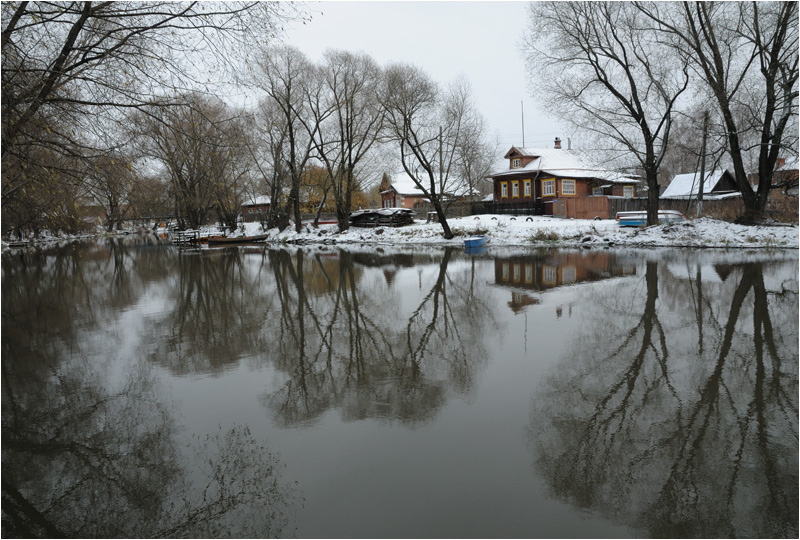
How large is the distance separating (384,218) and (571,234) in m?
19.4

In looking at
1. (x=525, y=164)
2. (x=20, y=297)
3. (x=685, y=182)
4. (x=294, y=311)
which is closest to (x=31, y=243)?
(x=20, y=297)

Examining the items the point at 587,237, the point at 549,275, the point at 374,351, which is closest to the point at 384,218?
the point at 587,237

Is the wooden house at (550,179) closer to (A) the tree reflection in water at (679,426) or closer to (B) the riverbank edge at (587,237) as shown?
(B) the riverbank edge at (587,237)

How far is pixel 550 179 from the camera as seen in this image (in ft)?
165

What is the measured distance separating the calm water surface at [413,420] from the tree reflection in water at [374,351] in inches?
1.9

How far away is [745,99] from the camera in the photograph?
26.6 meters

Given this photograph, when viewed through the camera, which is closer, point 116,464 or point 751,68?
point 116,464

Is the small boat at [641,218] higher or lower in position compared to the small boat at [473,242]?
higher

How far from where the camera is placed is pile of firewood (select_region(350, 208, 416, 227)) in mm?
45125

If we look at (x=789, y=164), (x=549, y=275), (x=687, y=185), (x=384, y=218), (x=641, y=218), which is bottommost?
(x=549, y=275)

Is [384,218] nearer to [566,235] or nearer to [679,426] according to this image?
[566,235]

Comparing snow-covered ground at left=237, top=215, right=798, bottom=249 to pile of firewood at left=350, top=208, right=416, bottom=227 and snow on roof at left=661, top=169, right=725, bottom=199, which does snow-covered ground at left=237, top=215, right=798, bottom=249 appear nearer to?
pile of firewood at left=350, top=208, right=416, bottom=227

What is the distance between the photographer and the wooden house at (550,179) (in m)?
50.1

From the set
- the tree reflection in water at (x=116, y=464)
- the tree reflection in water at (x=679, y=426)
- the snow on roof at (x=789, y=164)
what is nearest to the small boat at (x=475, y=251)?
the snow on roof at (x=789, y=164)
